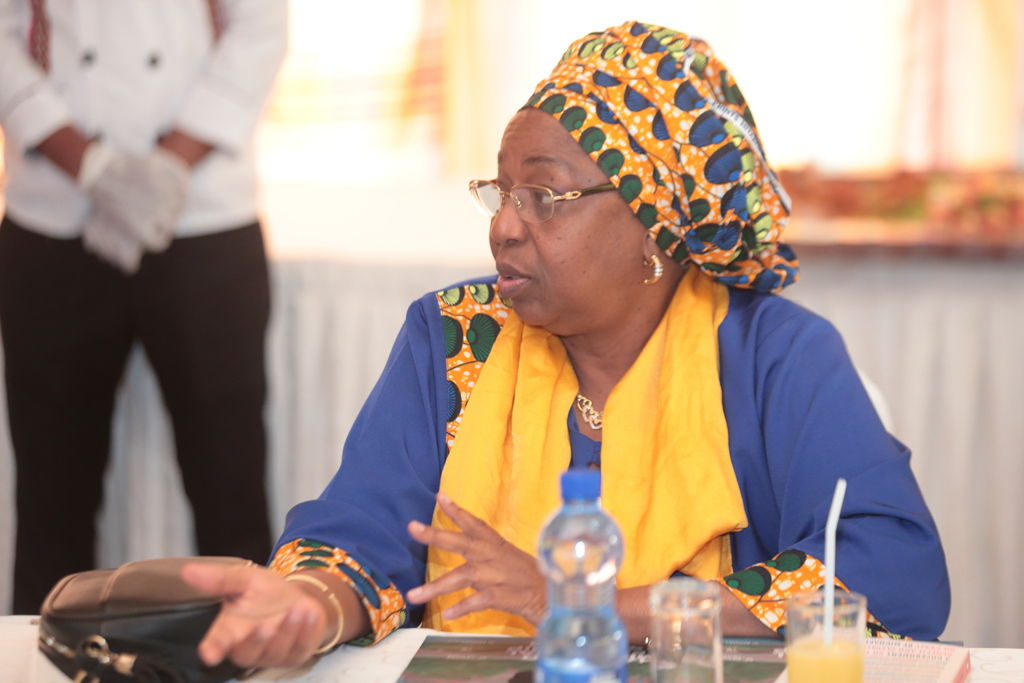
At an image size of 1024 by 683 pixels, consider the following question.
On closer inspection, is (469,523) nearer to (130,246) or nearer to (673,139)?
(673,139)

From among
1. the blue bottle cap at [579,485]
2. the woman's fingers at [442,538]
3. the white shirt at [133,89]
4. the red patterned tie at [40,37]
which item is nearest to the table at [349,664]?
the woman's fingers at [442,538]

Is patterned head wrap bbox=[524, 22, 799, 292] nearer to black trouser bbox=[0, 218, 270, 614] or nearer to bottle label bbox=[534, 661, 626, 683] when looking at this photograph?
bottle label bbox=[534, 661, 626, 683]

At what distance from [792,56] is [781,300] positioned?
2.07 meters

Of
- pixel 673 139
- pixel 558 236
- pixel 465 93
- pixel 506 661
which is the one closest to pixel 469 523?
pixel 506 661

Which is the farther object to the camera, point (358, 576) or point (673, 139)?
point (673, 139)

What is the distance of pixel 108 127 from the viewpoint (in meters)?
2.21

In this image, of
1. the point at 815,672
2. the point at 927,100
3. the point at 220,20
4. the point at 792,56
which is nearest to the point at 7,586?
the point at 220,20

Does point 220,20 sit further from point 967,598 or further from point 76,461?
point 967,598

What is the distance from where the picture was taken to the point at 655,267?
4.84 ft

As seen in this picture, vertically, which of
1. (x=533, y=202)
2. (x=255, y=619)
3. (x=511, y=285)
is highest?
(x=533, y=202)

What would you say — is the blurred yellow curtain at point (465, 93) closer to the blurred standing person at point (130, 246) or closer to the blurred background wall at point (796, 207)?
the blurred background wall at point (796, 207)

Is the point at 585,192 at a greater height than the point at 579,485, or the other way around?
the point at 585,192

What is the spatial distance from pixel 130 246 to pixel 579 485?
5.64 feet

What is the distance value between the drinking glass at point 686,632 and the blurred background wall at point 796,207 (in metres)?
1.72
